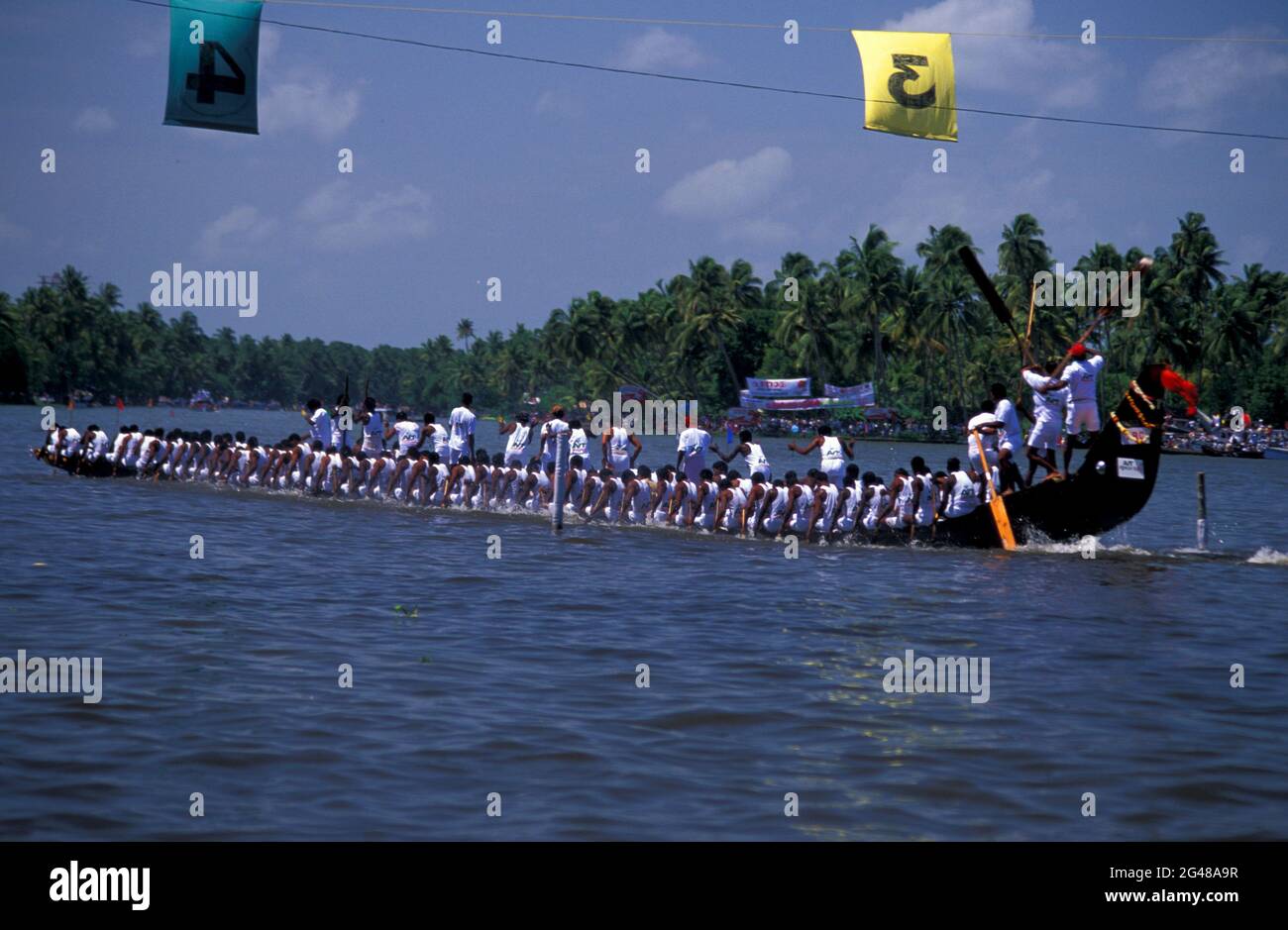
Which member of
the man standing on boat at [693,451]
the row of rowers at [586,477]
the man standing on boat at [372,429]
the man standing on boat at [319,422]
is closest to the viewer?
the row of rowers at [586,477]

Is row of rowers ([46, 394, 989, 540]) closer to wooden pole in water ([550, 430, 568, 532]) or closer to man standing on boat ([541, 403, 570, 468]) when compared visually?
man standing on boat ([541, 403, 570, 468])

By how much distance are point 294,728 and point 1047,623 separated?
7.93m

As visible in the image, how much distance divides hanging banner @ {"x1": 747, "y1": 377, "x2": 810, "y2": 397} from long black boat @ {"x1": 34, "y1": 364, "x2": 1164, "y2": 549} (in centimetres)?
6552

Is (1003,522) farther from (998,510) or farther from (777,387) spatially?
(777,387)

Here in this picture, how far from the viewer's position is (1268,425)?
73375 mm

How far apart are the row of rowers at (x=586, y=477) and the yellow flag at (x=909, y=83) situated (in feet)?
15.1

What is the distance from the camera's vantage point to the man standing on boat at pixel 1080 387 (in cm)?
1748

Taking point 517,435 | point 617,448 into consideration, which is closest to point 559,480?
point 617,448

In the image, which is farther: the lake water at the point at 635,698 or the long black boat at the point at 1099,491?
the long black boat at the point at 1099,491

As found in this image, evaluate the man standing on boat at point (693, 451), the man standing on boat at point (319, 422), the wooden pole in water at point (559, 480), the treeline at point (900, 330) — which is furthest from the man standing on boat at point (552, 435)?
the treeline at point (900, 330)

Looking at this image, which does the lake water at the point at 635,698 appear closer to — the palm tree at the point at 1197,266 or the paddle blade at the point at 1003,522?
the paddle blade at the point at 1003,522

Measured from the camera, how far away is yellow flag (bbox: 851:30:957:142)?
1803cm
